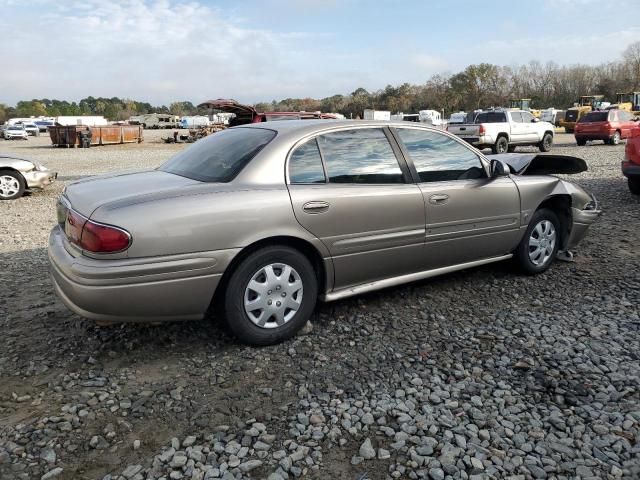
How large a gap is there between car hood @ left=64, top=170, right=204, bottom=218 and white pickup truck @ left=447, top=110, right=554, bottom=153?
1612 centimetres

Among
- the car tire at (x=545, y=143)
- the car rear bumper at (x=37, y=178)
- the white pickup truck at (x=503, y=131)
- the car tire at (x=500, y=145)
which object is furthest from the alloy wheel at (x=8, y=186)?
the car tire at (x=545, y=143)

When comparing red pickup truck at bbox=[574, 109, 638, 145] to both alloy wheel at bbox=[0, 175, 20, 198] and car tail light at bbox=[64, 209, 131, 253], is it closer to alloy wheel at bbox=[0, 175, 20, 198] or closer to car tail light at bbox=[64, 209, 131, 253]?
alloy wheel at bbox=[0, 175, 20, 198]

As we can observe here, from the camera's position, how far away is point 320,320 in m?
4.03

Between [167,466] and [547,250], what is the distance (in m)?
4.07

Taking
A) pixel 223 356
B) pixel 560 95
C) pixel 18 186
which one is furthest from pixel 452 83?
pixel 223 356

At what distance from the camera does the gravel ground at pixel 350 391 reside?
95.7 inches

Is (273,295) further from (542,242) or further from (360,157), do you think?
(542,242)

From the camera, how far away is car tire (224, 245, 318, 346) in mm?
3352

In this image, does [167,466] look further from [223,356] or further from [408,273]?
[408,273]

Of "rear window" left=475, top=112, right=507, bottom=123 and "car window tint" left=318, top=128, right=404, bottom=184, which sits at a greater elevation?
"rear window" left=475, top=112, right=507, bottom=123

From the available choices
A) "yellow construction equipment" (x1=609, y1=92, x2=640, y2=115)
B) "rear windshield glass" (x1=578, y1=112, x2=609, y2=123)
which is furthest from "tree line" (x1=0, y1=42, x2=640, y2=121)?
"rear windshield glass" (x1=578, y1=112, x2=609, y2=123)

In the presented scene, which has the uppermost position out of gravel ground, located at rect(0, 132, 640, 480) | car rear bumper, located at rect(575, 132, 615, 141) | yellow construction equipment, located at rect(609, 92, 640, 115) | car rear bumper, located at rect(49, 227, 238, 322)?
yellow construction equipment, located at rect(609, 92, 640, 115)

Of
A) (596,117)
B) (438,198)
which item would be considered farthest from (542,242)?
(596,117)

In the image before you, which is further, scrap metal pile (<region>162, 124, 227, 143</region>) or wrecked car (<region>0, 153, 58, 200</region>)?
scrap metal pile (<region>162, 124, 227, 143</region>)
